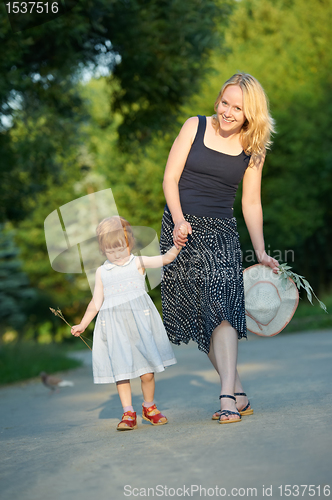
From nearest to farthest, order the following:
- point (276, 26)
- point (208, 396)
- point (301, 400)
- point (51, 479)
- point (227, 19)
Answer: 1. point (51, 479)
2. point (301, 400)
3. point (208, 396)
4. point (227, 19)
5. point (276, 26)

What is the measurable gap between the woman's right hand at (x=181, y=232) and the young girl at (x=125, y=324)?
0.17 metres

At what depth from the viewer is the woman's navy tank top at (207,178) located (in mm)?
3986

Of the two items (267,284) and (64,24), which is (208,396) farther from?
(64,24)

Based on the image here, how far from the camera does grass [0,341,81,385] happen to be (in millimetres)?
8570

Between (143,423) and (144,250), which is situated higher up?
(144,250)

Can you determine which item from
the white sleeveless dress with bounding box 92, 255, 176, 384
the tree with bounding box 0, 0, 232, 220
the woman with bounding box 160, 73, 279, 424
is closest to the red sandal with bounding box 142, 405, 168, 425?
the white sleeveless dress with bounding box 92, 255, 176, 384

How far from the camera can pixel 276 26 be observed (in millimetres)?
29734

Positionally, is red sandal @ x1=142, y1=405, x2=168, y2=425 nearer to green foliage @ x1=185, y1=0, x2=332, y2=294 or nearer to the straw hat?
the straw hat

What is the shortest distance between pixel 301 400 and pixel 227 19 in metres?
8.75

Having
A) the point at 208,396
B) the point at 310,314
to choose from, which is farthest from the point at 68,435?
the point at 310,314

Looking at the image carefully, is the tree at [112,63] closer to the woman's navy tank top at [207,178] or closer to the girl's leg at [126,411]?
the woman's navy tank top at [207,178]

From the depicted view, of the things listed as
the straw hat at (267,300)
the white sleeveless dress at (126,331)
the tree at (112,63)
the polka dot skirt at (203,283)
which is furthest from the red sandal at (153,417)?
the tree at (112,63)

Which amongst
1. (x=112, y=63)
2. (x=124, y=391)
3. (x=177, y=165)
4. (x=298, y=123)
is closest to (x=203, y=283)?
(x=177, y=165)

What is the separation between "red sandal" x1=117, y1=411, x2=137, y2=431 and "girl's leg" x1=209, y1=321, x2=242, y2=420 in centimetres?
60
